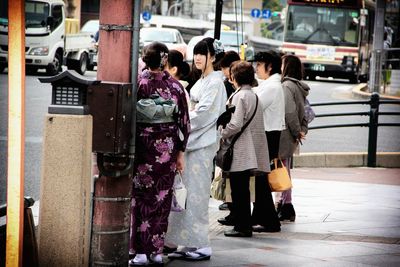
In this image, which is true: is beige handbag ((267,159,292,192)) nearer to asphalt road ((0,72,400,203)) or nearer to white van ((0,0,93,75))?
asphalt road ((0,72,400,203))

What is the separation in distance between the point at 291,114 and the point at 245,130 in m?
1.18

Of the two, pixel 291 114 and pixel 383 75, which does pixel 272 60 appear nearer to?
pixel 291 114

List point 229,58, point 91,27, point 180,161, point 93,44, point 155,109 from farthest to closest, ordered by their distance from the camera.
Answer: point 91,27 → point 93,44 → point 229,58 → point 180,161 → point 155,109

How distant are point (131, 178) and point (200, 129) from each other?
1.37 metres

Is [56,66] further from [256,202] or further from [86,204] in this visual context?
[86,204]

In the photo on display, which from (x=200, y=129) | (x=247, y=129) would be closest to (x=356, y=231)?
(x=247, y=129)

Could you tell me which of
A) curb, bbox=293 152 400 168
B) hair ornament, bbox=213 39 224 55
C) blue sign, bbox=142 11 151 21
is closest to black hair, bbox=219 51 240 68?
hair ornament, bbox=213 39 224 55

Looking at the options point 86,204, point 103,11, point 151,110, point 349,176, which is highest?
point 103,11

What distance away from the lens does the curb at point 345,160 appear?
14898mm

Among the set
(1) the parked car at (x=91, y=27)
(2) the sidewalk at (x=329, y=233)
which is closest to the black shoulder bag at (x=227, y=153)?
(2) the sidewalk at (x=329, y=233)

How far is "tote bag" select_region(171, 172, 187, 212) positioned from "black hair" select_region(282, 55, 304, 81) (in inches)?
103

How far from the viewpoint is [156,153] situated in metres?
7.05

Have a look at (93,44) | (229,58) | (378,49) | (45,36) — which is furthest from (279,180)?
(93,44)

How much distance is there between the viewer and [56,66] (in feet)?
102
